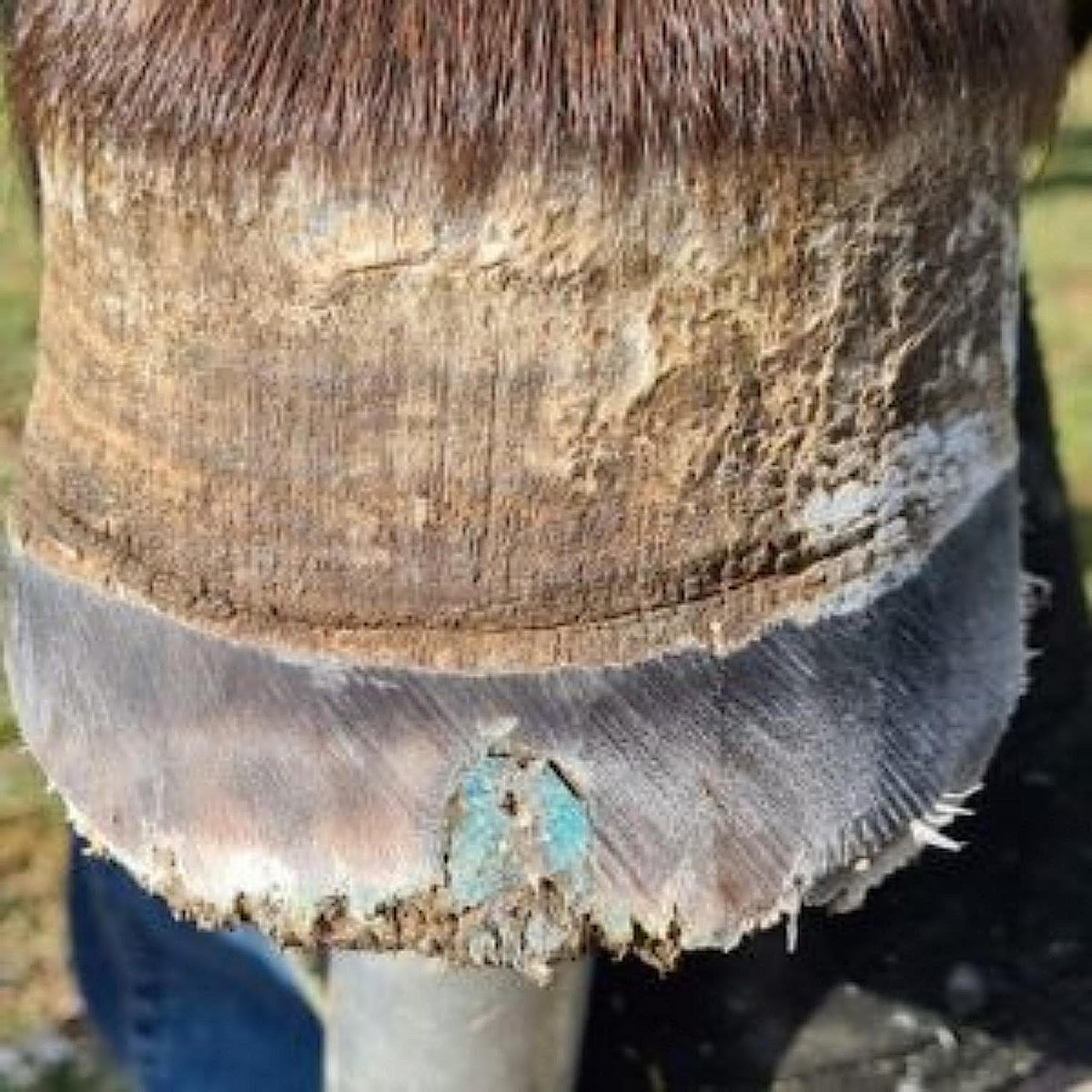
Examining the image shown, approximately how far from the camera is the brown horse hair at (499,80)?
0.74 metres

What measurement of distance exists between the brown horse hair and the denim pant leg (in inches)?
29.3

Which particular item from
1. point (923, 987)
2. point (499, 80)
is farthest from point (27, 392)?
point (499, 80)

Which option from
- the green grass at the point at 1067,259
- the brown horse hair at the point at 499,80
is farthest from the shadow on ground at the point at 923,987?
the brown horse hair at the point at 499,80

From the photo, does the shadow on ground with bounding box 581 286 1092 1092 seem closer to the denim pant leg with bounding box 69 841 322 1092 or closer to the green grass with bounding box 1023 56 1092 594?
the denim pant leg with bounding box 69 841 322 1092

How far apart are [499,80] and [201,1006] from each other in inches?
33.5

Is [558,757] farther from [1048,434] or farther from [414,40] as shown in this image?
[1048,434]

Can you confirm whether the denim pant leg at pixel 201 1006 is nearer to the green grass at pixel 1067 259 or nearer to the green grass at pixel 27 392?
the green grass at pixel 27 392

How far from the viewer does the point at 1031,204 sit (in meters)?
2.00

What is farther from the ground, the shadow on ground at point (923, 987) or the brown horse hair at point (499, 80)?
the brown horse hair at point (499, 80)

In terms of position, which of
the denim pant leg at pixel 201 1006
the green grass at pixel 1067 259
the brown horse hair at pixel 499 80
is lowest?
the denim pant leg at pixel 201 1006

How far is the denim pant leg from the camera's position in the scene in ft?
4.63

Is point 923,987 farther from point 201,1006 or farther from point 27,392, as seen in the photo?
point 27,392

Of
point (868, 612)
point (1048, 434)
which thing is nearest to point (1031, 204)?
point (1048, 434)

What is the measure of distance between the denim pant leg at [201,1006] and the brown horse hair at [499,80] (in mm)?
745
